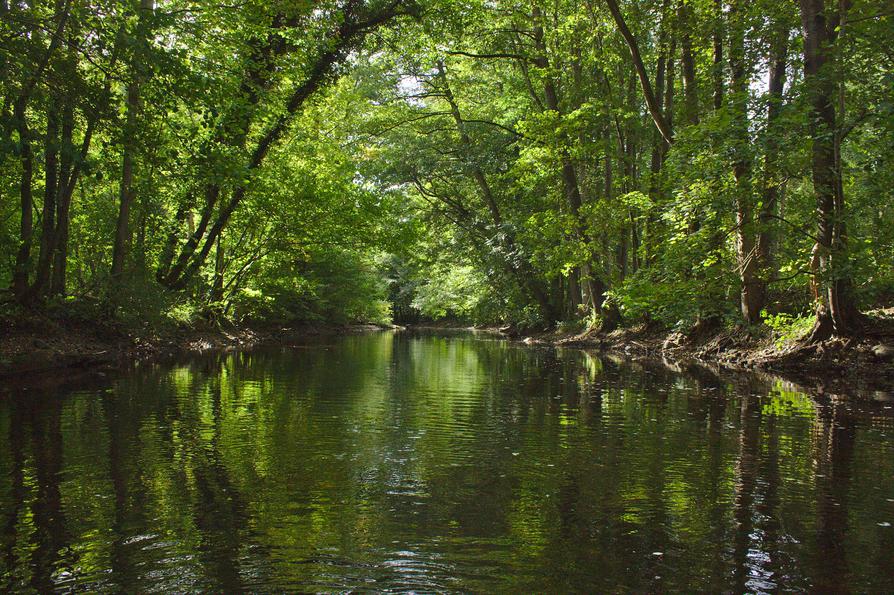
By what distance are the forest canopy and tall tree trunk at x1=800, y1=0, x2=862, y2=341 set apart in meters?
0.05

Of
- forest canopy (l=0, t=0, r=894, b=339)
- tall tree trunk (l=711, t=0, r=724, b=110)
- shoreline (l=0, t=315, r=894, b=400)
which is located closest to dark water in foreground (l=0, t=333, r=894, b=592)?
shoreline (l=0, t=315, r=894, b=400)

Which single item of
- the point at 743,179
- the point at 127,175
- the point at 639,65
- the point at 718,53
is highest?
the point at 718,53

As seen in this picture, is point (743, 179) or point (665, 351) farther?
point (665, 351)

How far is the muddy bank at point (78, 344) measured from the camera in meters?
12.0

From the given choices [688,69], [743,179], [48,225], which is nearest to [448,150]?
[688,69]

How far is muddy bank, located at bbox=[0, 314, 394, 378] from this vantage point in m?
12.0

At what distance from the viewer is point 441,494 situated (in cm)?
493

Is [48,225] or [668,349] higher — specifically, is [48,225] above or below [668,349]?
above

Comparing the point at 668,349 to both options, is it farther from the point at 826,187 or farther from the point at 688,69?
the point at 826,187

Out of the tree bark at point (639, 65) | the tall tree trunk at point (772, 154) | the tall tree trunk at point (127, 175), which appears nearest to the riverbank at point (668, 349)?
the tall tree trunk at point (127, 175)

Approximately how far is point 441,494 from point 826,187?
1001cm

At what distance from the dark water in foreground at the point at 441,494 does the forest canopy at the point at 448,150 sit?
12.1ft

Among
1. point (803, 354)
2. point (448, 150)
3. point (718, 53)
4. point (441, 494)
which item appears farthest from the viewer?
point (448, 150)

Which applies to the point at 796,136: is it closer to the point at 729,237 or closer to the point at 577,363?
the point at 729,237
